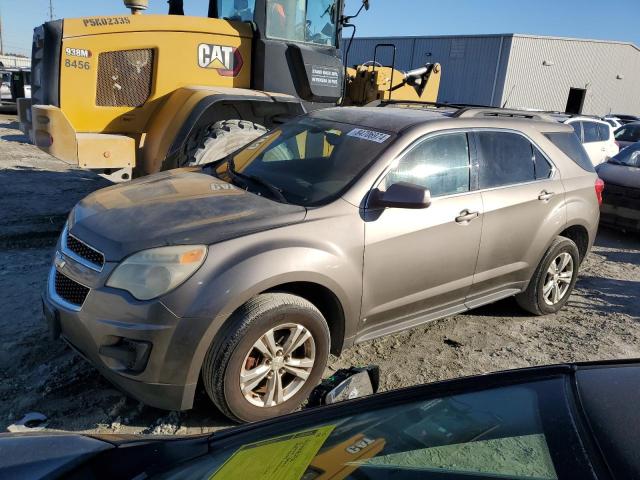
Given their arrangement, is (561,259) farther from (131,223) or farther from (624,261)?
(131,223)

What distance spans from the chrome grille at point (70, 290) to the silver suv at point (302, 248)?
1 cm

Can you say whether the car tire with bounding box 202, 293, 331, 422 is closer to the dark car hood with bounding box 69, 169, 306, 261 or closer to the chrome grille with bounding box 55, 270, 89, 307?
the dark car hood with bounding box 69, 169, 306, 261

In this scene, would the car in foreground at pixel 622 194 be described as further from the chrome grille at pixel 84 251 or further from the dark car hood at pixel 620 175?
the chrome grille at pixel 84 251

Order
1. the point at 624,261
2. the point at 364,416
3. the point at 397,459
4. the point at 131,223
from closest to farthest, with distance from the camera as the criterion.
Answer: the point at 397,459 → the point at 364,416 → the point at 131,223 → the point at 624,261

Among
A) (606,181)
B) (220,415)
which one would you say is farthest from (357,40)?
(220,415)

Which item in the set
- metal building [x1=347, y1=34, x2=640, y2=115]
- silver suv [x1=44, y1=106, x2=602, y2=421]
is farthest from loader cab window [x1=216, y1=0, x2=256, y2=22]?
metal building [x1=347, y1=34, x2=640, y2=115]

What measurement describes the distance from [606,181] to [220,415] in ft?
24.6

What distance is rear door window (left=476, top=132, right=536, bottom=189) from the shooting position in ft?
13.1

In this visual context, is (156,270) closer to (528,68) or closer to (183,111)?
(183,111)

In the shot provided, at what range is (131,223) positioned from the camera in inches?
115

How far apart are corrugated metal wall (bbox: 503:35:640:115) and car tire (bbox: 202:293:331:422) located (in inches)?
1178

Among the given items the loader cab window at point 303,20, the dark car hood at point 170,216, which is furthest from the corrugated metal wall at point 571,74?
the dark car hood at point 170,216

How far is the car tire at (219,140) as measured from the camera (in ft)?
17.2

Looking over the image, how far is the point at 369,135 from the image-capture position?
3.69 m
